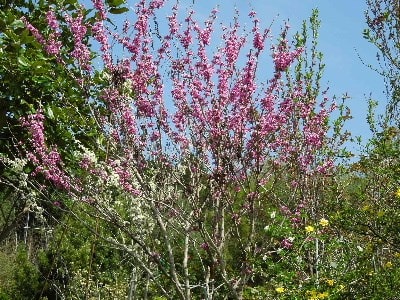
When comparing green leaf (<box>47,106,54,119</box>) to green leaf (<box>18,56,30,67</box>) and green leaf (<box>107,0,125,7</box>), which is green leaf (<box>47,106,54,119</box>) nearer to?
green leaf (<box>18,56,30,67</box>)

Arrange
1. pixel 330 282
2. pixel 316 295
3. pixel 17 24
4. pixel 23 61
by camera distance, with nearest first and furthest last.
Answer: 1. pixel 23 61
2. pixel 17 24
3. pixel 316 295
4. pixel 330 282

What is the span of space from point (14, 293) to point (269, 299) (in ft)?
37.6

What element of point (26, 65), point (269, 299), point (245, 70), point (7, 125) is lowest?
point (269, 299)

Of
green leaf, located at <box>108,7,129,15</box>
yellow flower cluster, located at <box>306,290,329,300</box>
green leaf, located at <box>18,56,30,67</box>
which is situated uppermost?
green leaf, located at <box>108,7,129,15</box>

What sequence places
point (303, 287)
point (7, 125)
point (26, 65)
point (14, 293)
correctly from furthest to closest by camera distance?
point (14, 293)
point (303, 287)
point (7, 125)
point (26, 65)

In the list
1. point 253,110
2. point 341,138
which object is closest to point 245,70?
point 253,110

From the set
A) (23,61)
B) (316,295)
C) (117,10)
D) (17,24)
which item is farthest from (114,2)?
(316,295)

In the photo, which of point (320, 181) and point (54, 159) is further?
point (320, 181)

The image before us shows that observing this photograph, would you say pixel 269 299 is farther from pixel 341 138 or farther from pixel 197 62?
pixel 341 138

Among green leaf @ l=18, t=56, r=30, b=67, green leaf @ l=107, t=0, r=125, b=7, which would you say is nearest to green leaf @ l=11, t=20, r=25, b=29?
green leaf @ l=18, t=56, r=30, b=67

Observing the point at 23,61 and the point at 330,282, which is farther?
the point at 330,282

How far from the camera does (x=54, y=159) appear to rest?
4234 mm

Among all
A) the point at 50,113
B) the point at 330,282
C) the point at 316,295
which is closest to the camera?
the point at 50,113

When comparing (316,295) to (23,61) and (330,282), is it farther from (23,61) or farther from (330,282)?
(23,61)
